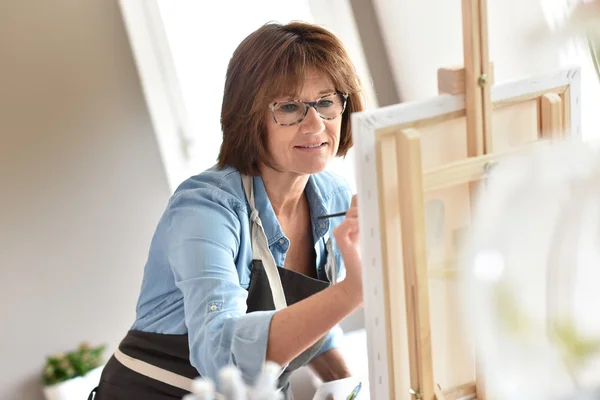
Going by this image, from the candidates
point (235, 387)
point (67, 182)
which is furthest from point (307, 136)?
point (67, 182)

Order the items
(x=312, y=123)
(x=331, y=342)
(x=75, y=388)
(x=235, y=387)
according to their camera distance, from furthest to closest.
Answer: (x=75, y=388), (x=331, y=342), (x=312, y=123), (x=235, y=387)

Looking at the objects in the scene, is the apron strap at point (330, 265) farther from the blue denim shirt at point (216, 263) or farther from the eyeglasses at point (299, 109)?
the eyeglasses at point (299, 109)

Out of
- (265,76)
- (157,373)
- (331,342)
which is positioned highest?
(265,76)

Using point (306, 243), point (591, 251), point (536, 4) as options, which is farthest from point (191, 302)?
point (536, 4)

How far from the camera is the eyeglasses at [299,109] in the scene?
53.5 inches

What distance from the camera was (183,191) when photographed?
1.32 metres

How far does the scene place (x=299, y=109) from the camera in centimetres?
137

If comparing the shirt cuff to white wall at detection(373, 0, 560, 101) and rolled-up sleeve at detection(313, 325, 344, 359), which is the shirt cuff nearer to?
rolled-up sleeve at detection(313, 325, 344, 359)

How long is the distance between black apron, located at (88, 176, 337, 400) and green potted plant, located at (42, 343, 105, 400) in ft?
3.45

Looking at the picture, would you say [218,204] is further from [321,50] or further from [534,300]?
[534,300]

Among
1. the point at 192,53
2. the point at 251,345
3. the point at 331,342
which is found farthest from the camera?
the point at 192,53

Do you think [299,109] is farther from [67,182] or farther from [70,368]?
[70,368]

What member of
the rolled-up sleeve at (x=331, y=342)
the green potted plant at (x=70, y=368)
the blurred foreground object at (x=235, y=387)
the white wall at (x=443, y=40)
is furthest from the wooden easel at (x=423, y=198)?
the green potted plant at (x=70, y=368)

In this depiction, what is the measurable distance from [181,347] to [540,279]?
0.76 meters
